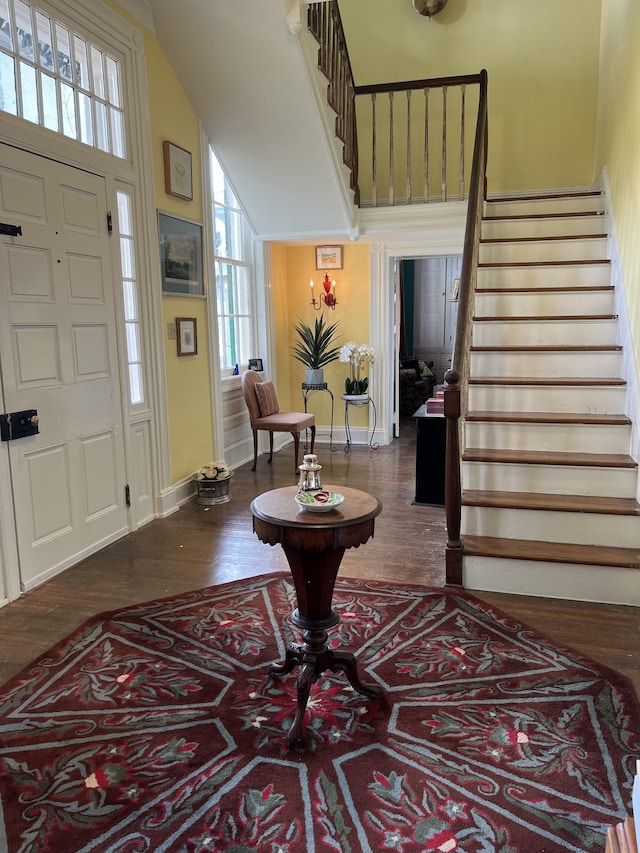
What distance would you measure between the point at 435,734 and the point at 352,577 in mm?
1286

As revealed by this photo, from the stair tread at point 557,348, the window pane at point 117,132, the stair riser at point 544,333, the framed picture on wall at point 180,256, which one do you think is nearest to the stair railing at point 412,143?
the framed picture on wall at point 180,256

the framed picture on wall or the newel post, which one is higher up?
the framed picture on wall

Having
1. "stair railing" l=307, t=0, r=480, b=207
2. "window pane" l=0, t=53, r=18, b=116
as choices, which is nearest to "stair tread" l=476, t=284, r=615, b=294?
"stair railing" l=307, t=0, r=480, b=207

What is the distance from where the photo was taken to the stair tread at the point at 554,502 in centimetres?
307

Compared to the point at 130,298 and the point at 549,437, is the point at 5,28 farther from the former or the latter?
the point at 549,437

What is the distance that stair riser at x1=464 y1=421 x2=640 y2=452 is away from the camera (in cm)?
341

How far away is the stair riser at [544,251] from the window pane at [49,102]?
312cm

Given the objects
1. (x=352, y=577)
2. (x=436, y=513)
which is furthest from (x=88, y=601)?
→ (x=436, y=513)

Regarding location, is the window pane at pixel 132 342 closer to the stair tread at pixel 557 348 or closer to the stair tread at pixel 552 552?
the stair tread at pixel 557 348

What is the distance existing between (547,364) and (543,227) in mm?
1634

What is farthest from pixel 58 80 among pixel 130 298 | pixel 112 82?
pixel 130 298

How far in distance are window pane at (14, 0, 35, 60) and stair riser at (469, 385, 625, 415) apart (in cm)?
304

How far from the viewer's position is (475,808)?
1663mm

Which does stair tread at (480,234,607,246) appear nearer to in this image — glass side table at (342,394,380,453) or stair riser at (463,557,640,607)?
glass side table at (342,394,380,453)
